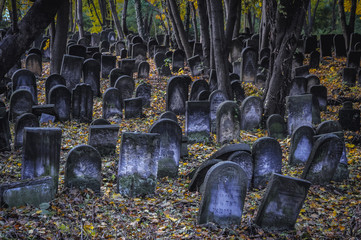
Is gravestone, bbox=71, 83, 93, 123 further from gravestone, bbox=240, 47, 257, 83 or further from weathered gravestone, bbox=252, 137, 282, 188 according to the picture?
gravestone, bbox=240, 47, 257, 83

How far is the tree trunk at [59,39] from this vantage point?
12.9 meters

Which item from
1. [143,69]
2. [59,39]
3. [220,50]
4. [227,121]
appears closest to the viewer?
[227,121]

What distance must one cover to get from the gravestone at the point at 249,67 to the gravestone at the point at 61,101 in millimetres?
6779

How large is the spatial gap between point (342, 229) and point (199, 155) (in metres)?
3.49

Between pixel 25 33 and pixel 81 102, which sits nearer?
pixel 25 33

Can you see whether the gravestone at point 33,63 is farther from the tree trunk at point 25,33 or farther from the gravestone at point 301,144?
the gravestone at point 301,144

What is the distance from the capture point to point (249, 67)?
48.3 feet

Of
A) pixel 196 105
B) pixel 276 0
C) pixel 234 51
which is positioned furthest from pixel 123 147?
pixel 234 51

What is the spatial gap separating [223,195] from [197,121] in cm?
390

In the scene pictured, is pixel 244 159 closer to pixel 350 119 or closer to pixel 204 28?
pixel 350 119

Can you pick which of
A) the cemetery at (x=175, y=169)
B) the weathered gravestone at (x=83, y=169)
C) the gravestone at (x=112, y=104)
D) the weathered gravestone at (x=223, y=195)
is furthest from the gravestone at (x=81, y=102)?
the weathered gravestone at (x=223, y=195)

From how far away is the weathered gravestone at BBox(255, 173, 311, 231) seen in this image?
18.6ft

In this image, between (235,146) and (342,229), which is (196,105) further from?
(342,229)

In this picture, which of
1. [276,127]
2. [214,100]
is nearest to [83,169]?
[214,100]
